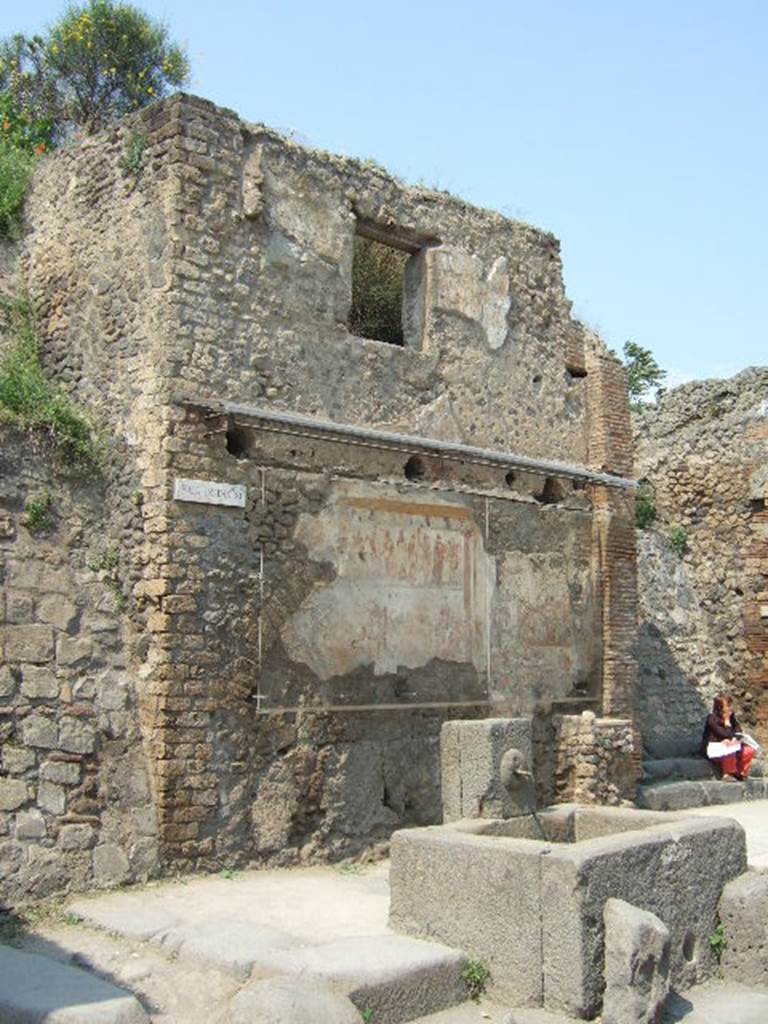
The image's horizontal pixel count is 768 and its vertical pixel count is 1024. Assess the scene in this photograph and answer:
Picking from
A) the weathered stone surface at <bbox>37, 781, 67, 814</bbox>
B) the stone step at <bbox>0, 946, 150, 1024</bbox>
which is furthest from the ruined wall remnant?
the stone step at <bbox>0, 946, 150, 1024</bbox>

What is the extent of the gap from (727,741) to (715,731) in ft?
0.56

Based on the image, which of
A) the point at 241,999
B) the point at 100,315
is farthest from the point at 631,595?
the point at 241,999

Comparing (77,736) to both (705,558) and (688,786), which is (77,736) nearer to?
(688,786)

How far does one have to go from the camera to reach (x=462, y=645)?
9711mm

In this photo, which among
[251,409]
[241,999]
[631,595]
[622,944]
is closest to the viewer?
[241,999]

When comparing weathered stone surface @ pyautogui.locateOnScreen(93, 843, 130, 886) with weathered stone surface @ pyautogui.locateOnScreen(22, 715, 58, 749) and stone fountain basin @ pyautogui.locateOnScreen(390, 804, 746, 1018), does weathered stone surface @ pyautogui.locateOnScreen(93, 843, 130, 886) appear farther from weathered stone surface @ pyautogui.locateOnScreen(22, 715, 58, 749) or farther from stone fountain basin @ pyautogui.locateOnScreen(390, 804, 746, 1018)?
stone fountain basin @ pyautogui.locateOnScreen(390, 804, 746, 1018)

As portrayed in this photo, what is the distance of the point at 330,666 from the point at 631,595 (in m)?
3.77

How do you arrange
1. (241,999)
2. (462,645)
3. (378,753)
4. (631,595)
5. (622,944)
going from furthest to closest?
(631,595)
(462,645)
(378,753)
(622,944)
(241,999)

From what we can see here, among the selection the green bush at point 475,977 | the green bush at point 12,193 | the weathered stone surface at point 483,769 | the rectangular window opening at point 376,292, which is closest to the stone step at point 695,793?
the weathered stone surface at point 483,769

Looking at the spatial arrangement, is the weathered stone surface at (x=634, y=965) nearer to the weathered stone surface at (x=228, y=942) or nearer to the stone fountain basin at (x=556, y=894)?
the stone fountain basin at (x=556, y=894)

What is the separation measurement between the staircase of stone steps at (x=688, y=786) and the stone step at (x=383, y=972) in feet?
19.1

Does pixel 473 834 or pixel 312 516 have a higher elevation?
pixel 312 516

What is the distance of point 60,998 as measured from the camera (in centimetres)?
498

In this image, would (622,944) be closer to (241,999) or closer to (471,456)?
(241,999)
